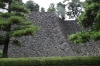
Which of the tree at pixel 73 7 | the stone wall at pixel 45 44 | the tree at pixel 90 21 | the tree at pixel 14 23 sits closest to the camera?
the tree at pixel 90 21

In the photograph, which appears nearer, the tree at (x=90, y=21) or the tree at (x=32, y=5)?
the tree at (x=90, y=21)

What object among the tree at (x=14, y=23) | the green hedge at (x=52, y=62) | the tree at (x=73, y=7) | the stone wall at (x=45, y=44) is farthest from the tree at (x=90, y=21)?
the tree at (x=73, y=7)

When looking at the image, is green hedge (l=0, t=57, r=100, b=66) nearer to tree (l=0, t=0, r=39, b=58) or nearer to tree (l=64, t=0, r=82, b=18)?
tree (l=0, t=0, r=39, b=58)

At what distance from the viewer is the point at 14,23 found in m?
12.7

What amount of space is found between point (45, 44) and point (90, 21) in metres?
7.94

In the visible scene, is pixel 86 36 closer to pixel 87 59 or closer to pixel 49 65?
pixel 87 59

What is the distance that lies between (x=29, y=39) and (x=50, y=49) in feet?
7.17

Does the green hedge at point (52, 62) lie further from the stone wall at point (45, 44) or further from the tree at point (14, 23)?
the stone wall at point (45, 44)

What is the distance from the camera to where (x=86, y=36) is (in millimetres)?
10781

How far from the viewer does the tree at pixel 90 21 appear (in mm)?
10617

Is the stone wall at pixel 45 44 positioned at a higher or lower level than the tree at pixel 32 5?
lower

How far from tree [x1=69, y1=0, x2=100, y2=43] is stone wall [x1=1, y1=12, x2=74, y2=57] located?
7.06 metres

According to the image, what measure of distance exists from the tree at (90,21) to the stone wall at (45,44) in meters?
7.06

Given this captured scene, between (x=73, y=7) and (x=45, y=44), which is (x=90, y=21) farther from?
(x=73, y=7)
